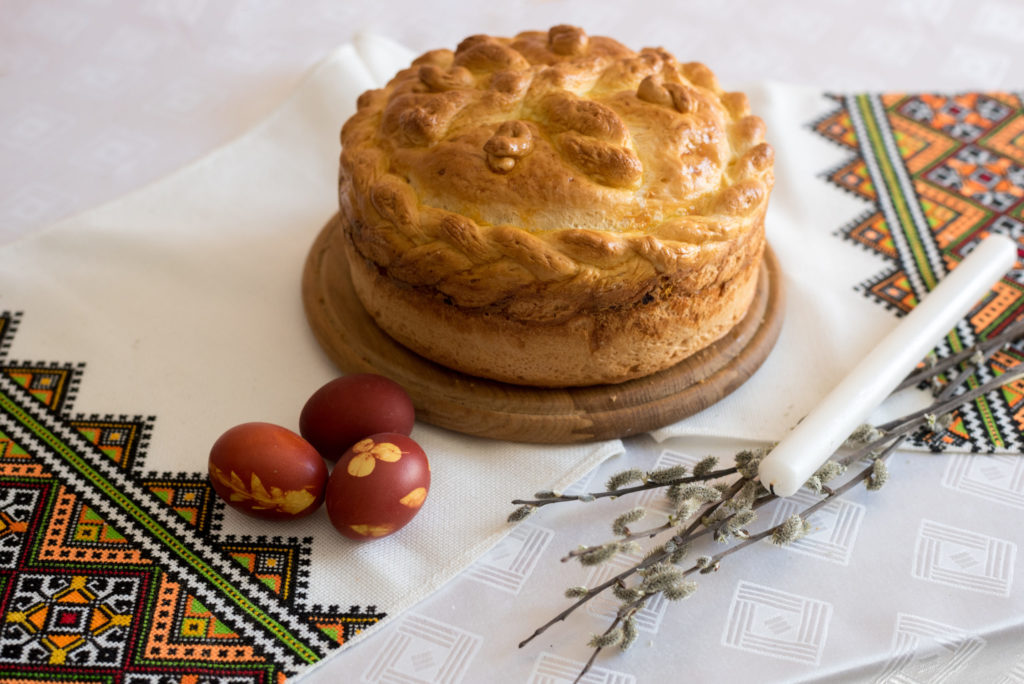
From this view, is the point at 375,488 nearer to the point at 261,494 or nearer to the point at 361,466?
the point at 361,466

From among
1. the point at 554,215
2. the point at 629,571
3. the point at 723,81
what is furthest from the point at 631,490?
the point at 723,81

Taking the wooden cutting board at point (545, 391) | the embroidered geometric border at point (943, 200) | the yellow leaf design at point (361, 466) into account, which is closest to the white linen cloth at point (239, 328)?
the wooden cutting board at point (545, 391)

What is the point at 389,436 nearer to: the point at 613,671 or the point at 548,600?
the point at 548,600

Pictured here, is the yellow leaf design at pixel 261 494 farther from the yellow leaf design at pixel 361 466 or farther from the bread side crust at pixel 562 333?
the bread side crust at pixel 562 333

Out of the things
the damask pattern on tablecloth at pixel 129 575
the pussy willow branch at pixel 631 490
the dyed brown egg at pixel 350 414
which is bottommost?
the damask pattern on tablecloth at pixel 129 575

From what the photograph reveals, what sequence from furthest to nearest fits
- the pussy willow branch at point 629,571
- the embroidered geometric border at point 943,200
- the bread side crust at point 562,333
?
the embroidered geometric border at point 943,200 → the bread side crust at point 562,333 → the pussy willow branch at point 629,571
